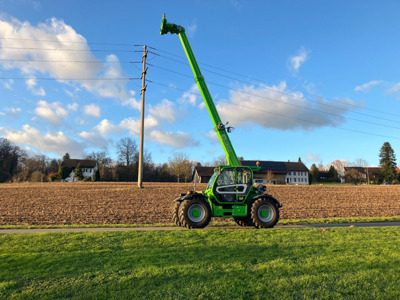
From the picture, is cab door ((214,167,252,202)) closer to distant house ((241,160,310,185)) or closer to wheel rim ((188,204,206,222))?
wheel rim ((188,204,206,222))

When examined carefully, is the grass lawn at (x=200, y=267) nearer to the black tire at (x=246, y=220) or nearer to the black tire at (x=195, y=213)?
the black tire at (x=195, y=213)

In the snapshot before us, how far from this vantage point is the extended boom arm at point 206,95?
11.8 m

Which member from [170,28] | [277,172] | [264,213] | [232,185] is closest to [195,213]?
[232,185]

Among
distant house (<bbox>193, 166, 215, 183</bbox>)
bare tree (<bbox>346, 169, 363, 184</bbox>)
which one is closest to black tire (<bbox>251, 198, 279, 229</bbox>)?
distant house (<bbox>193, 166, 215, 183</bbox>)

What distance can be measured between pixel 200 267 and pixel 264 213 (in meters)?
6.15

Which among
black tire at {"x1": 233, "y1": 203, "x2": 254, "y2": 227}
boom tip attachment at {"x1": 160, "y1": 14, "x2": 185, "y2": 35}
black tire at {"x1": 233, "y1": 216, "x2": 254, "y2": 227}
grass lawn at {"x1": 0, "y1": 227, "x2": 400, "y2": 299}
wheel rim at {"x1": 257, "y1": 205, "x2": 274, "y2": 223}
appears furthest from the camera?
boom tip attachment at {"x1": 160, "y1": 14, "x2": 185, "y2": 35}

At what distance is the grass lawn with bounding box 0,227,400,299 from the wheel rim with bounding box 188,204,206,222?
216cm

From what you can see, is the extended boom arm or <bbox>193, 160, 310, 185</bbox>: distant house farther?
<bbox>193, 160, 310, 185</bbox>: distant house

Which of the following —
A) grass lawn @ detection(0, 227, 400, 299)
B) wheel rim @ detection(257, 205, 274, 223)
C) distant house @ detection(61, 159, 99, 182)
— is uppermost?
distant house @ detection(61, 159, 99, 182)

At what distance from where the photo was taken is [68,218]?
14.9 metres

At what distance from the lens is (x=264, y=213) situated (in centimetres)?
1089

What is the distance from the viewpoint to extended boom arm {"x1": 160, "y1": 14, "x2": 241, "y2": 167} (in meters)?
11.8

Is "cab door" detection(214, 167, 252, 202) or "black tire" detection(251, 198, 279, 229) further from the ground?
"cab door" detection(214, 167, 252, 202)

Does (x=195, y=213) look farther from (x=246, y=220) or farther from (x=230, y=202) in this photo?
(x=246, y=220)
